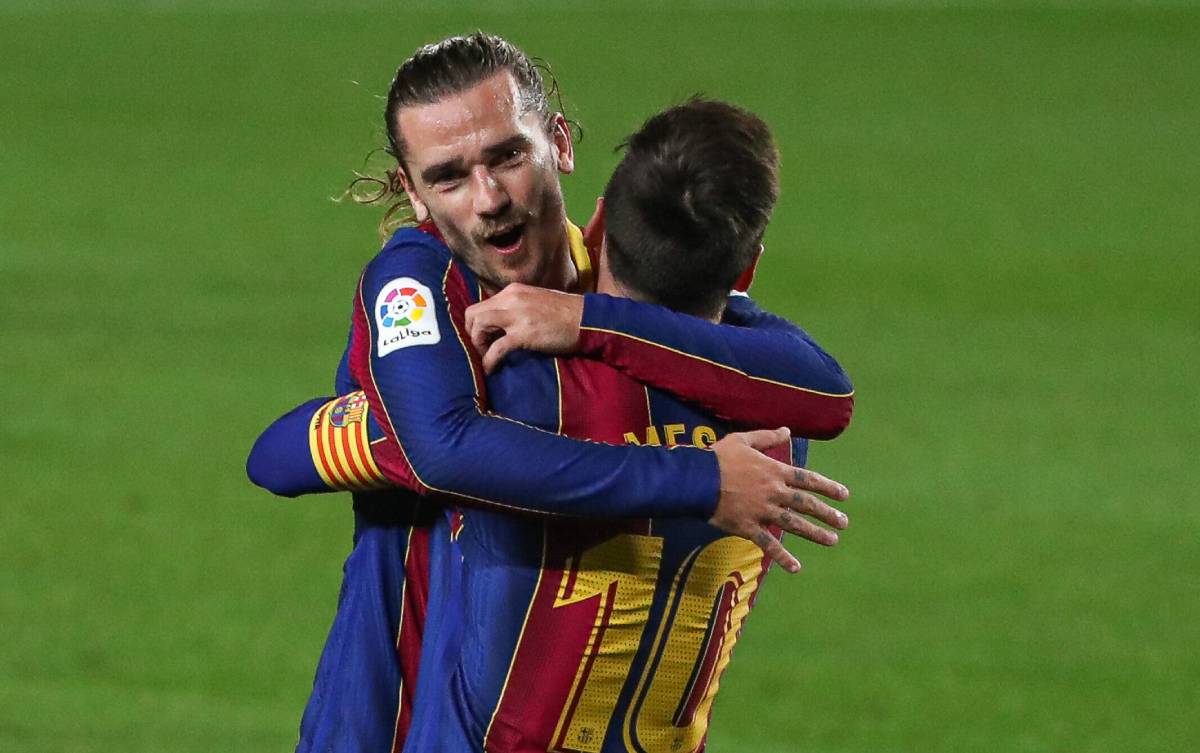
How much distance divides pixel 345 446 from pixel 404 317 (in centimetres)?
25

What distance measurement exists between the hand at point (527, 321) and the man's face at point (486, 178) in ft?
0.96

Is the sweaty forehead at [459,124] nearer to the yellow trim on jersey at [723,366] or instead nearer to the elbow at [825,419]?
the yellow trim on jersey at [723,366]

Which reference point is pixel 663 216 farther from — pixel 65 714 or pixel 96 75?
pixel 96 75

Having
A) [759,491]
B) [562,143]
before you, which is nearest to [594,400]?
[759,491]

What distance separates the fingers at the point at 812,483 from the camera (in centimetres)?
245

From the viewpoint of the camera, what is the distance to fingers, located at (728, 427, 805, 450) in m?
2.46

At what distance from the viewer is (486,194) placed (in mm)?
2744

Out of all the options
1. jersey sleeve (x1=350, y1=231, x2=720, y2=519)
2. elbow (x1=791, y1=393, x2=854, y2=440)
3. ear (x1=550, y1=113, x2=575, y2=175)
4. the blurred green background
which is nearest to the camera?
jersey sleeve (x1=350, y1=231, x2=720, y2=519)

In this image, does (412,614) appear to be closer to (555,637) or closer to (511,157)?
(555,637)

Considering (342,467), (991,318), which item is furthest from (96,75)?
(342,467)

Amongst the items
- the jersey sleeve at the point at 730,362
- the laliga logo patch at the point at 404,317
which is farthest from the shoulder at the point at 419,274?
the jersey sleeve at the point at 730,362

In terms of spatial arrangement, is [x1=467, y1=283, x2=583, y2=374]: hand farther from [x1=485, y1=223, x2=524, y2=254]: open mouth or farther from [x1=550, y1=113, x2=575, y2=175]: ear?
[x1=550, y1=113, x2=575, y2=175]: ear

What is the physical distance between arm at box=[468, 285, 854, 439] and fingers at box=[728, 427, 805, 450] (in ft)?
0.25

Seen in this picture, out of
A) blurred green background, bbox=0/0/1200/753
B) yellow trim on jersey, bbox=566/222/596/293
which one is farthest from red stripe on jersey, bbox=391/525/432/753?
blurred green background, bbox=0/0/1200/753
